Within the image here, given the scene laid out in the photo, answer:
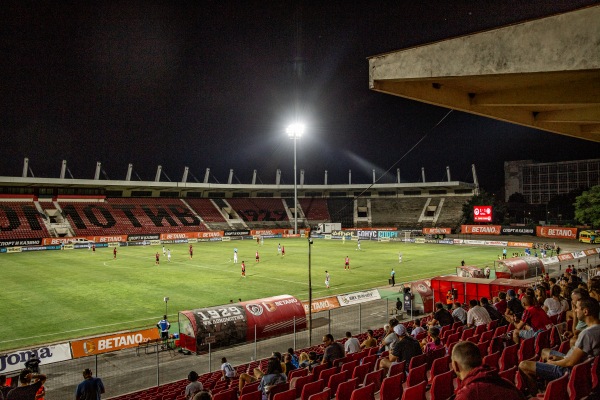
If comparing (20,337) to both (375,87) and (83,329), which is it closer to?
(83,329)

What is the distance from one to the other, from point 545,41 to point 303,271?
3387cm

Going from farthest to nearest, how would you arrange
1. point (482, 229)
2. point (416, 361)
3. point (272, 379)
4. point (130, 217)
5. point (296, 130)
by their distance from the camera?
point (130, 217) < point (482, 229) < point (296, 130) < point (416, 361) < point (272, 379)

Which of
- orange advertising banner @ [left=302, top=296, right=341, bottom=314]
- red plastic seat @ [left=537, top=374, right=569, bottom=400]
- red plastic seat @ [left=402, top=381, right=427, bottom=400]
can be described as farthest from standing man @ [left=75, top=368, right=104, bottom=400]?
orange advertising banner @ [left=302, top=296, right=341, bottom=314]

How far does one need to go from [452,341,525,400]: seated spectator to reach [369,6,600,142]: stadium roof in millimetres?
5258

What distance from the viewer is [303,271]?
39406 mm

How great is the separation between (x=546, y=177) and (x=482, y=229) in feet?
221

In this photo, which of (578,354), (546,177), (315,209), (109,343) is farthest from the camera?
(546,177)

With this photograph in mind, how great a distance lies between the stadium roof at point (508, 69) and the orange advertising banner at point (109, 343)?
1409 cm

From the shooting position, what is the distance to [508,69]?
7320mm

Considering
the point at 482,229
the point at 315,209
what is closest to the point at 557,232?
the point at 482,229

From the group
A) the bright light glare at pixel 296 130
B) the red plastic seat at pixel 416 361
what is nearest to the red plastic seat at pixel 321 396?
the red plastic seat at pixel 416 361

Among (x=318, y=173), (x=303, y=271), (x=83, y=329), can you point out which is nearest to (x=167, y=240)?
(x=303, y=271)

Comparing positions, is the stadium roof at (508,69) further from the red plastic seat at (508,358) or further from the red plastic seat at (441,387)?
the red plastic seat at (441,387)

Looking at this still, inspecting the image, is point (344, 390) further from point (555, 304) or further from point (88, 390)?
point (555, 304)
